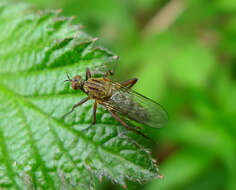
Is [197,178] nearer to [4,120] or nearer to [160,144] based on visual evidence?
[160,144]

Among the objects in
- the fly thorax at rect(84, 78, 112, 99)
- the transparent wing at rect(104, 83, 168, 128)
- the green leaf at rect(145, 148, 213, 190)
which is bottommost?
the green leaf at rect(145, 148, 213, 190)

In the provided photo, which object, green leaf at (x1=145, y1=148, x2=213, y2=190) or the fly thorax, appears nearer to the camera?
the fly thorax

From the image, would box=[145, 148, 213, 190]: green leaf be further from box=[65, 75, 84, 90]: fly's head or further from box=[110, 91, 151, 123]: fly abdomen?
box=[65, 75, 84, 90]: fly's head

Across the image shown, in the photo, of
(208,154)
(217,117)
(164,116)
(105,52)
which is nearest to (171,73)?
(217,117)

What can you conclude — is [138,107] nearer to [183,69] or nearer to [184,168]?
[184,168]

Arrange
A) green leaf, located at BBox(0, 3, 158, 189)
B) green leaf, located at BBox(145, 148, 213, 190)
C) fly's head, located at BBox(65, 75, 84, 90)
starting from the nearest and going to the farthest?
green leaf, located at BBox(0, 3, 158, 189), fly's head, located at BBox(65, 75, 84, 90), green leaf, located at BBox(145, 148, 213, 190)

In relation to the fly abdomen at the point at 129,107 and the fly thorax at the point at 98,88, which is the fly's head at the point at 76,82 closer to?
the fly thorax at the point at 98,88

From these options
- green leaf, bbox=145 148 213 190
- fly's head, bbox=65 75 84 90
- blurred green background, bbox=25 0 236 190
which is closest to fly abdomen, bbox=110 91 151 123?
fly's head, bbox=65 75 84 90

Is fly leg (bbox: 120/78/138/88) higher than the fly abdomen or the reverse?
higher
